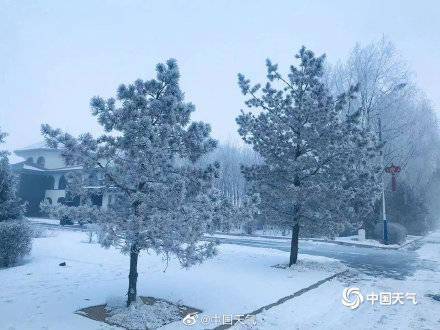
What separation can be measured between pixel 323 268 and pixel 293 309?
587 cm

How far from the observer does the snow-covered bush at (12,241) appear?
461 inches

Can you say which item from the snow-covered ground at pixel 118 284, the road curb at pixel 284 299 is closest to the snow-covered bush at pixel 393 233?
the snow-covered ground at pixel 118 284

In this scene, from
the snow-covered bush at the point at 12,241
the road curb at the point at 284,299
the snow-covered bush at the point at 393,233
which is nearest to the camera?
the road curb at the point at 284,299

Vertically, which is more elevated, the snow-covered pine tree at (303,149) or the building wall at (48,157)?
the building wall at (48,157)

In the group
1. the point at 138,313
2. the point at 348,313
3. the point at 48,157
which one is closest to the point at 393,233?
the point at 348,313

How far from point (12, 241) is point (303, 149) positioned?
10.1 m

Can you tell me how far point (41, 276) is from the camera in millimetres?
10352

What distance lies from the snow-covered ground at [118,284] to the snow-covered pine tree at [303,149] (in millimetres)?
2035

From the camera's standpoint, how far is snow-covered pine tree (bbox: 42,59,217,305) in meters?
6.82

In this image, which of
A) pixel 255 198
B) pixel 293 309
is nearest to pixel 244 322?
pixel 293 309

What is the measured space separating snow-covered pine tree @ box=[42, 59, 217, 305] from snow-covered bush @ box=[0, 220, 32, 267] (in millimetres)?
5813

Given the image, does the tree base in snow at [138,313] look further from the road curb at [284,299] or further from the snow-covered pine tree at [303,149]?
the snow-covered pine tree at [303,149]

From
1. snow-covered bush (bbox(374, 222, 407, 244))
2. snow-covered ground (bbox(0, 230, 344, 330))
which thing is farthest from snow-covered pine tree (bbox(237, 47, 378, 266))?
snow-covered bush (bbox(374, 222, 407, 244))

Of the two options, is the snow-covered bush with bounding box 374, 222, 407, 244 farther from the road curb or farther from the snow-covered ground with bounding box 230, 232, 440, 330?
the snow-covered ground with bounding box 230, 232, 440, 330
